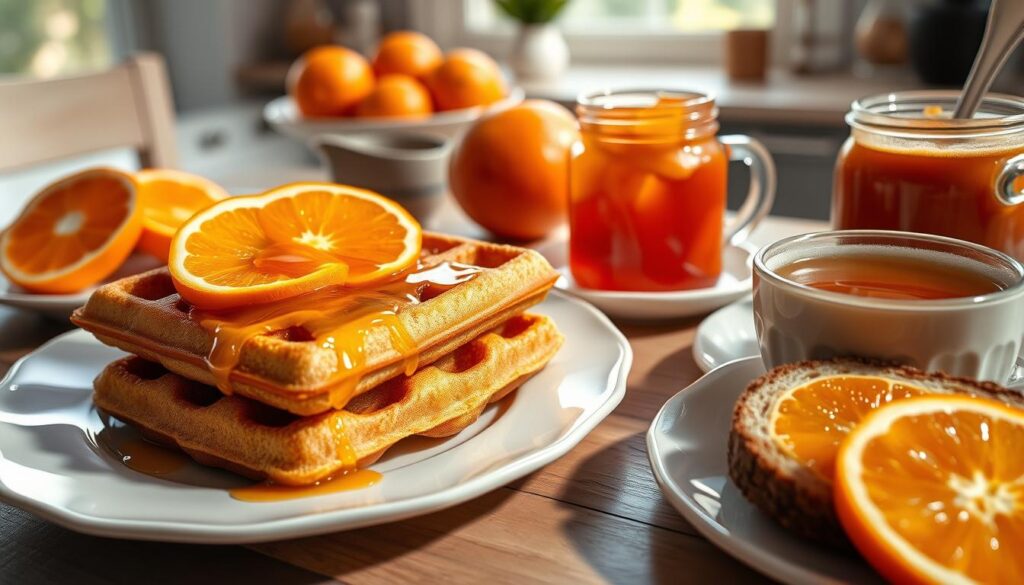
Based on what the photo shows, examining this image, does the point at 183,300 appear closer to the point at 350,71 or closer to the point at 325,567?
the point at 325,567

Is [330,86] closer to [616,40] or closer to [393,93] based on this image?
[393,93]

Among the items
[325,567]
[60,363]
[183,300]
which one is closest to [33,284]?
[60,363]

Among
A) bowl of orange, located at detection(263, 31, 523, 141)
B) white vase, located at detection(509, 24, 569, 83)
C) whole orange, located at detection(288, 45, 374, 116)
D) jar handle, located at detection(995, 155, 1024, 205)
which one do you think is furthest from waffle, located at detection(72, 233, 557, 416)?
white vase, located at detection(509, 24, 569, 83)

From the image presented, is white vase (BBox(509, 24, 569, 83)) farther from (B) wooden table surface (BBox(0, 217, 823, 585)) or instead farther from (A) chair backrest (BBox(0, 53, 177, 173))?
(B) wooden table surface (BBox(0, 217, 823, 585))

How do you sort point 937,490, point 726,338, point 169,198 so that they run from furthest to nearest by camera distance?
point 169,198, point 726,338, point 937,490

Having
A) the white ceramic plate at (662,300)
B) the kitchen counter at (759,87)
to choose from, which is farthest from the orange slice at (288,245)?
the kitchen counter at (759,87)

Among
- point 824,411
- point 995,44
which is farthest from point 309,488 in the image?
point 995,44
